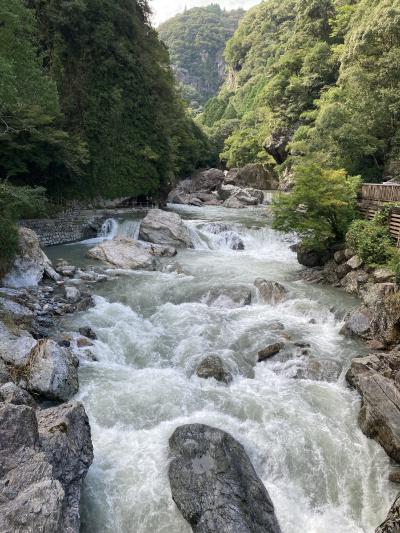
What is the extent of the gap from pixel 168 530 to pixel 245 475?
1506 millimetres

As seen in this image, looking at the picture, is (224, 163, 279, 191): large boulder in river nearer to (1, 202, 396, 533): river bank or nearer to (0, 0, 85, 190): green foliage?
(0, 0, 85, 190): green foliage

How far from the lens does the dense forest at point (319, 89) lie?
22938 mm

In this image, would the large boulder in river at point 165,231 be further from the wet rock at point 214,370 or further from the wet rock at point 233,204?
the wet rock at point 233,204

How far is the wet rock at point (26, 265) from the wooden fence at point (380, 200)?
1396 cm

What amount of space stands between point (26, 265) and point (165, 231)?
915 centimetres

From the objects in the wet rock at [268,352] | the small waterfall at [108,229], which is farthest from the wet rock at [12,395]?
the small waterfall at [108,229]

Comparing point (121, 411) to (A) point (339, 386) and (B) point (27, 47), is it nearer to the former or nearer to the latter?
(A) point (339, 386)

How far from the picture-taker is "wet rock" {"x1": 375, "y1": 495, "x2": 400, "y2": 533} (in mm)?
5371

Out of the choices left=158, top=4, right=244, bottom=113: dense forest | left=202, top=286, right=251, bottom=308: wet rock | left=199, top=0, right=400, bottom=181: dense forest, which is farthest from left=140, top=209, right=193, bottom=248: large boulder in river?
left=158, top=4, right=244, bottom=113: dense forest

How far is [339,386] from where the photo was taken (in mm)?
9094

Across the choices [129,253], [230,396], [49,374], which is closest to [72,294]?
[129,253]

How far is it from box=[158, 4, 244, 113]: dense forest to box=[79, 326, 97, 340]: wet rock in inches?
5219

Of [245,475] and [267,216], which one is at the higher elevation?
[245,475]

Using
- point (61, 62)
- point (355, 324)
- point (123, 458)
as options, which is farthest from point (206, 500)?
point (61, 62)
